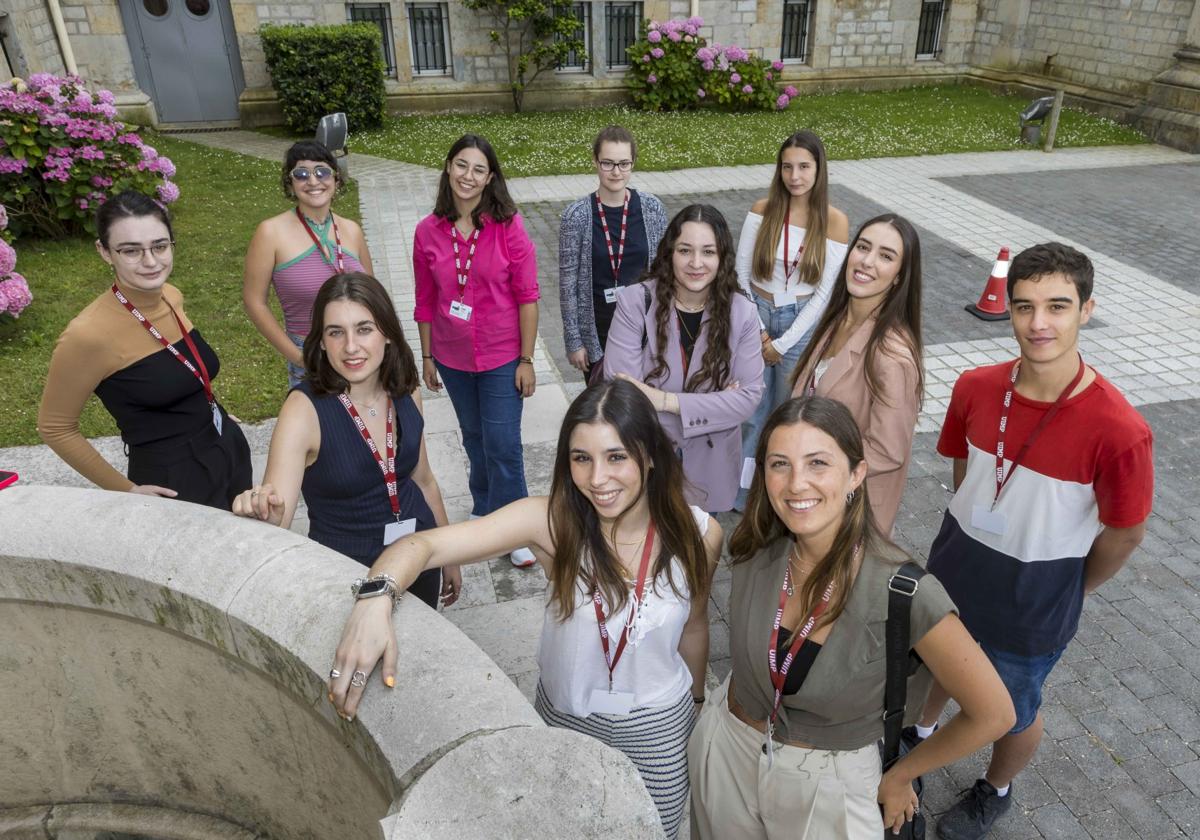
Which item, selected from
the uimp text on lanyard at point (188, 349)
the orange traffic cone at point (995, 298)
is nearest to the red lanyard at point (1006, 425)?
the uimp text on lanyard at point (188, 349)

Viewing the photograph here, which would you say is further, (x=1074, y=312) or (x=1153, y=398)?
(x=1153, y=398)

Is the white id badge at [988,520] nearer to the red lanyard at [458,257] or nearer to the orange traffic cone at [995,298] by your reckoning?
the red lanyard at [458,257]

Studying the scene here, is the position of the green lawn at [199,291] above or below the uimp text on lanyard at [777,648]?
below

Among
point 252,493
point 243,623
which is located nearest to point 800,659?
point 243,623

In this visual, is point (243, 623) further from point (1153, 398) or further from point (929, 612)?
point (1153, 398)

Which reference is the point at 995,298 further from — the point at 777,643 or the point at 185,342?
the point at 185,342

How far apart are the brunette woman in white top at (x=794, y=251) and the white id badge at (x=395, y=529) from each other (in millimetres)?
2239

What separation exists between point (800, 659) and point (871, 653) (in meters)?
0.18

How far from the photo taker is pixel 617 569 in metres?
2.49

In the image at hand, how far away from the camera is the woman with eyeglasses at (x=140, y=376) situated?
3.12 meters

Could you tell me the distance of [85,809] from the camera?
2.82 m

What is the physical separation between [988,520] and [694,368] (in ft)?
4.51

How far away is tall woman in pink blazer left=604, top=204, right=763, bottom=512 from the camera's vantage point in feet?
12.1

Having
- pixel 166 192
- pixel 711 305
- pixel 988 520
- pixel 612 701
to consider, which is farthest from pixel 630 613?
pixel 166 192
